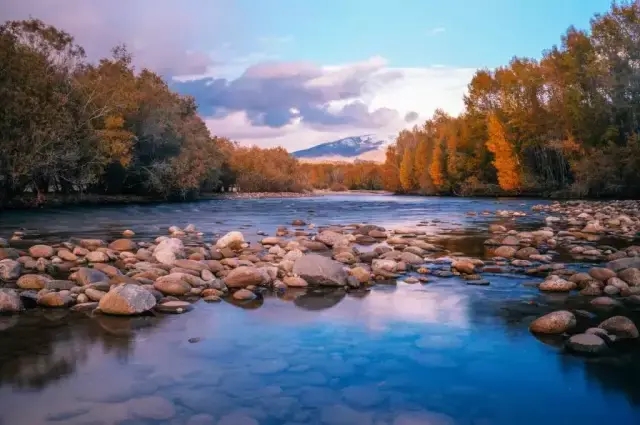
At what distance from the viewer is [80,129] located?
33.5 meters

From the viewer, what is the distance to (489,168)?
2657 inches

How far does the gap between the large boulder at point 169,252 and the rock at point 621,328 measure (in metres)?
7.30

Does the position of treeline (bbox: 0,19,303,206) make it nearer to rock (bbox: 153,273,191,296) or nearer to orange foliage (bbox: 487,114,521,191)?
rock (bbox: 153,273,191,296)

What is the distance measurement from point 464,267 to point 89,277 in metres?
6.86

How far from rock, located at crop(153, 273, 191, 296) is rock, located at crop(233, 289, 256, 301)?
806mm

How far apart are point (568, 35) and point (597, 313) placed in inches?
1830

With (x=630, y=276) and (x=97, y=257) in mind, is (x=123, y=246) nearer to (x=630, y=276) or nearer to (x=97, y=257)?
(x=97, y=257)

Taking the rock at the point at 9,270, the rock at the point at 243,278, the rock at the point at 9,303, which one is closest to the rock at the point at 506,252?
the rock at the point at 243,278

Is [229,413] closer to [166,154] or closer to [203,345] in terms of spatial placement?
[203,345]

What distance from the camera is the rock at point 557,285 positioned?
869 cm

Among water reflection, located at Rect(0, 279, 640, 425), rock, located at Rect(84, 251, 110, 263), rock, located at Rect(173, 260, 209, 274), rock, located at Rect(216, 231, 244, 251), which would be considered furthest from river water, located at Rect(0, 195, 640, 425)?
rock, located at Rect(216, 231, 244, 251)

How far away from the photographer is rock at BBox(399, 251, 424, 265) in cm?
1147

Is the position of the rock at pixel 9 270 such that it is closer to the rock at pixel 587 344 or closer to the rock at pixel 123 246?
the rock at pixel 123 246

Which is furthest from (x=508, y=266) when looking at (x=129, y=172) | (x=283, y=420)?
(x=129, y=172)
